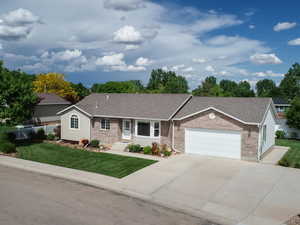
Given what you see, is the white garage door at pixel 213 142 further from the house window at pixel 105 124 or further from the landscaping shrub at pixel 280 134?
the landscaping shrub at pixel 280 134

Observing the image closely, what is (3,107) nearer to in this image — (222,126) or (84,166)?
(84,166)

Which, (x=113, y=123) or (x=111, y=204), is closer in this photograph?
(x=111, y=204)

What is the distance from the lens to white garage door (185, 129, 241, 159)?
18.5 m

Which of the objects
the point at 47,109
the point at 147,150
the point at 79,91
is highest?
the point at 79,91

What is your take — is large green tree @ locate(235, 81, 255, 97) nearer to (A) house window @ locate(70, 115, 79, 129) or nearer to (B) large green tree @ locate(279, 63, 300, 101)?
(B) large green tree @ locate(279, 63, 300, 101)

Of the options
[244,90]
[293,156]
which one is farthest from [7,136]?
[244,90]

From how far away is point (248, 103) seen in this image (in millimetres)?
20719

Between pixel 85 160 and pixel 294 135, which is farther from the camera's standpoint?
pixel 294 135

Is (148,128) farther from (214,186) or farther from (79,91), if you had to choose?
(79,91)

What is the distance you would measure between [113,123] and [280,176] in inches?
528

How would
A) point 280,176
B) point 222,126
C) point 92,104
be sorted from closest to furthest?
point 280,176, point 222,126, point 92,104

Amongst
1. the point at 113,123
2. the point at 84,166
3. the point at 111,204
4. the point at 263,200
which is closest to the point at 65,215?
the point at 111,204

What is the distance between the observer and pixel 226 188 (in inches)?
513

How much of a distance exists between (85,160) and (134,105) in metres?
7.59
